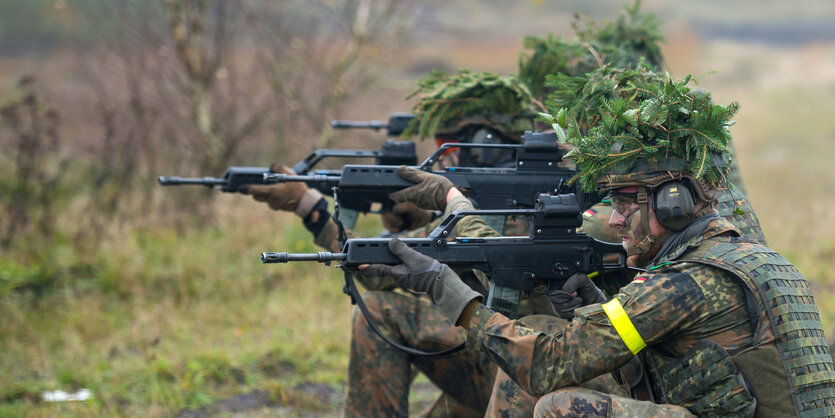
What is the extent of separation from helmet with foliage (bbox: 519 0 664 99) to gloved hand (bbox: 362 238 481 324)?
2.30 m

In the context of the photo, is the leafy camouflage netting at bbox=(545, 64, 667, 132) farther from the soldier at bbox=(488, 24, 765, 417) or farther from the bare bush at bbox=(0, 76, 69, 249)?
the bare bush at bbox=(0, 76, 69, 249)

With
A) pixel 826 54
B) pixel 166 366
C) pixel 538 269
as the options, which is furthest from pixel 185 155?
pixel 826 54

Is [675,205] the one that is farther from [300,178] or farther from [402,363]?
[300,178]

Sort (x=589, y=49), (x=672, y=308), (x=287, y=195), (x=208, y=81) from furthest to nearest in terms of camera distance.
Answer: (x=208, y=81) < (x=589, y=49) < (x=287, y=195) < (x=672, y=308)

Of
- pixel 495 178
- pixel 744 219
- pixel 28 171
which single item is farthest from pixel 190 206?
pixel 744 219

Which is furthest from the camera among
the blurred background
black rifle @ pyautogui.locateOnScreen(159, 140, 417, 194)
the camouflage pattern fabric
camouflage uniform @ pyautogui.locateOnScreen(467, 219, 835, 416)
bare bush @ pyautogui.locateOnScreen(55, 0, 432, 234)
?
bare bush @ pyautogui.locateOnScreen(55, 0, 432, 234)

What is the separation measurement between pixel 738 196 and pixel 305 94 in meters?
6.74

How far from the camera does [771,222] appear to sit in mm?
11172

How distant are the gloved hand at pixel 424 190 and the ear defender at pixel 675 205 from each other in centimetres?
127

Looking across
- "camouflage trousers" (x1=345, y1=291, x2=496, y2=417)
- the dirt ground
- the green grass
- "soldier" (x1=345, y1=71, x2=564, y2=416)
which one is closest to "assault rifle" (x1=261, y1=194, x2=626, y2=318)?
"soldier" (x1=345, y1=71, x2=564, y2=416)

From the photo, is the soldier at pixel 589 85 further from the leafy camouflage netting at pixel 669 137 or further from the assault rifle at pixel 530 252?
the leafy camouflage netting at pixel 669 137

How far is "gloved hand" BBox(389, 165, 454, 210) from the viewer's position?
14.8 feet

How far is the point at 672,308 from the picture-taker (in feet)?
10.8

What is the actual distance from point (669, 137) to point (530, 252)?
790 mm
